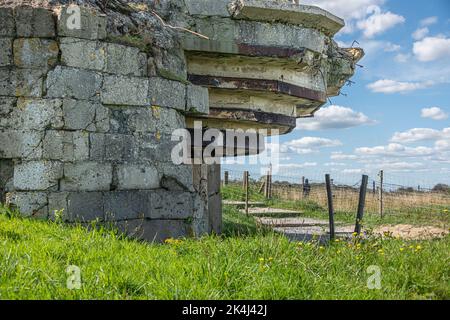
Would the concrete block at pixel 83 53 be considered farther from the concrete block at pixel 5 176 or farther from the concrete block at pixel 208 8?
the concrete block at pixel 208 8

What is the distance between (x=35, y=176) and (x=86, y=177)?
1.55 ft

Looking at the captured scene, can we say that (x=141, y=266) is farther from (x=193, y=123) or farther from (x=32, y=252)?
(x=193, y=123)

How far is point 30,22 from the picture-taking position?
510cm

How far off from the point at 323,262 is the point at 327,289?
0.69m

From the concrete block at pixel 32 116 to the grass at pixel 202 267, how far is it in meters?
0.85

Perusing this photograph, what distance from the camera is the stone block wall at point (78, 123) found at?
5.04m

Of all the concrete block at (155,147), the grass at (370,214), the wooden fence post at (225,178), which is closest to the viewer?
the concrete block at (155,147)

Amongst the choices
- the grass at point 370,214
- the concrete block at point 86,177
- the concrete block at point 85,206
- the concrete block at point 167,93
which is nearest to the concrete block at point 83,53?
the concrete block at point 167,93

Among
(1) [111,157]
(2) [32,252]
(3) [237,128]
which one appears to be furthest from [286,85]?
(2) [32,252]

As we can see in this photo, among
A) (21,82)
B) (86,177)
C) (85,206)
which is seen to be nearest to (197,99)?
(86,177)

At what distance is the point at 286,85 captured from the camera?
646 cm

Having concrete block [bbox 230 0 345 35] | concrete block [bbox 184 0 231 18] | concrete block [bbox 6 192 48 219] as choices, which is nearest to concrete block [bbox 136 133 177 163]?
concrete block [bbox 6 192 48 219]

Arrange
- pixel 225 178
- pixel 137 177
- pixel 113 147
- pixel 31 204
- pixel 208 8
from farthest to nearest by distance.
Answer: pixel 225 178 < pixel 208 8 < pixel 137 177 < pixel 113 147 < pixel 31 204

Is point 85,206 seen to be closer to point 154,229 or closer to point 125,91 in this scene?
point 154,229
